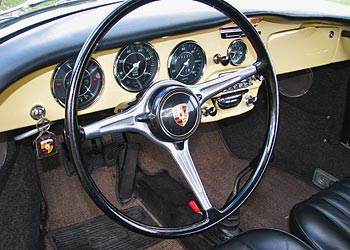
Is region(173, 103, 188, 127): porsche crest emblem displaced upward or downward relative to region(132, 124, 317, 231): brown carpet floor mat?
upward

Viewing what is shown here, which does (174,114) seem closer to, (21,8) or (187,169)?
(187,169)

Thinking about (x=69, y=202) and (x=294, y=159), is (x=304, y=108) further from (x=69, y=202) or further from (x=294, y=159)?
(x=69, y=202)

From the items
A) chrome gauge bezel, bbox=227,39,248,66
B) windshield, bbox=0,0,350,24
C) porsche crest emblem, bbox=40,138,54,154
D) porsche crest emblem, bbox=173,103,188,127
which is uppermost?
windshield, bbox=0,0,350,24

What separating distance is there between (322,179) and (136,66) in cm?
142

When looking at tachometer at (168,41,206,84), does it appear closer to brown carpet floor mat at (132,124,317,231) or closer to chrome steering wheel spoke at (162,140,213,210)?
chrome steering wheel spoke at (162,140,213,210)

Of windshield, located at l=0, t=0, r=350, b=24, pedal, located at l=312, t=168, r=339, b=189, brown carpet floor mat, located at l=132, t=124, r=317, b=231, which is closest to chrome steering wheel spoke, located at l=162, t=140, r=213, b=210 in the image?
windshield, located at l=0, t=0, r=350, b=24

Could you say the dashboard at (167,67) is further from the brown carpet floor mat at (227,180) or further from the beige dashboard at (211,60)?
the brown carpet floor mat at (227,180)

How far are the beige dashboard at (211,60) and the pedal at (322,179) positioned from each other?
0.63 m

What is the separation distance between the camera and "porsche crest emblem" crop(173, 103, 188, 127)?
1107 millimetres

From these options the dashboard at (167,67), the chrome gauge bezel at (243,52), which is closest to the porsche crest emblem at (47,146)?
the dashboard at (167,67)

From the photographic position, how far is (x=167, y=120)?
1099mm

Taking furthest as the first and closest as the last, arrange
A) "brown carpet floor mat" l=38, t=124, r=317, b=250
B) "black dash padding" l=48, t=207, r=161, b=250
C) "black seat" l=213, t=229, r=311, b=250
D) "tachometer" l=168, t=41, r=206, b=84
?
"brown carpet floor mat" l=38, t=124, r=317, b=250 → "black dash padding" l=48, t=207, r=161, b=250 → "tachometer" l=168, t=41, r=206, b=84 → "black seat" l=213, t=229, r=311, b=250

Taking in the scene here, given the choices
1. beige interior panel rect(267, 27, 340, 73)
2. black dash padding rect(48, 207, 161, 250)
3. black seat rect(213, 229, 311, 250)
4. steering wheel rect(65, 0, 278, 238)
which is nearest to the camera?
steering wheel rect(65, 0, 278, 238)

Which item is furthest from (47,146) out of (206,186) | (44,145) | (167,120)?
(206,186)
